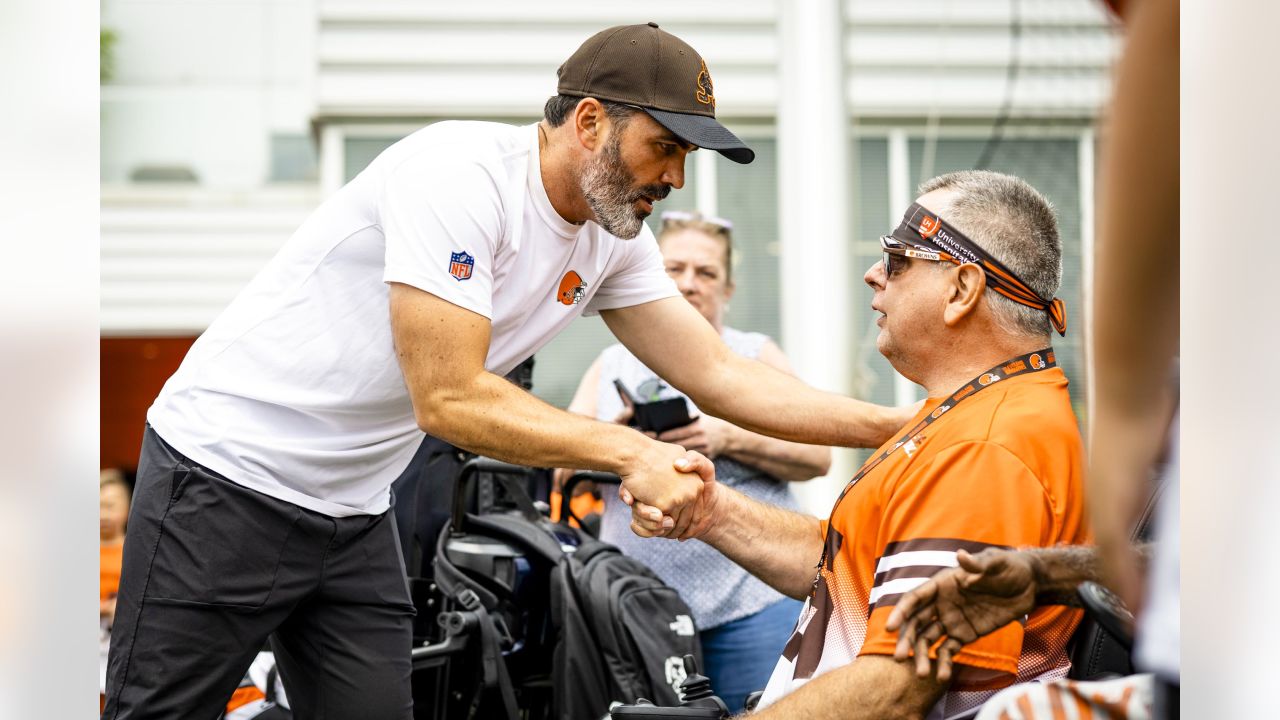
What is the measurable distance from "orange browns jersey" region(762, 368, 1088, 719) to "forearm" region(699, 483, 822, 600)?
339 mm

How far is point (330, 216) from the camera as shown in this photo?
2.57 meters

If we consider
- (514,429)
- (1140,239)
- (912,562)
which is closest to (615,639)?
(514,429)

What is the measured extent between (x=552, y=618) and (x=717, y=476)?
643 mm

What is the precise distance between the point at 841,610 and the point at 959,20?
5145mm

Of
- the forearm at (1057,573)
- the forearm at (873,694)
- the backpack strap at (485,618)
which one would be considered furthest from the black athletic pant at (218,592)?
the forearm at (1057,573)

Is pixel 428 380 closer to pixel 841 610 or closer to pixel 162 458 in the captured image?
pixel 162 458

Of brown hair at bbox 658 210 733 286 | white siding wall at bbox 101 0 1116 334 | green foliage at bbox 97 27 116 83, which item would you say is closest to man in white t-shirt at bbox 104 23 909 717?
brown hair at bbox 658 210 733 286

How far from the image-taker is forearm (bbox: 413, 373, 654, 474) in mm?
2299

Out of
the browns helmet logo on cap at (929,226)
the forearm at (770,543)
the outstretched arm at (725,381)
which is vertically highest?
the browns helmet logo on cap at (929,226)

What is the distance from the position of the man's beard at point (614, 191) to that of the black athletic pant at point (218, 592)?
870 millimetres

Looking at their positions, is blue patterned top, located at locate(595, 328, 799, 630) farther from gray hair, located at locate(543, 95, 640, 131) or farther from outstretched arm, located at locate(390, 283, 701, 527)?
outstretched arm, located at locate(390, 283, 701, 527)

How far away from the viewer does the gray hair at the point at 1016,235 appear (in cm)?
224

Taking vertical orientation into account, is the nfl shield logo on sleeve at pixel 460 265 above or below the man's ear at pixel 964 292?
above

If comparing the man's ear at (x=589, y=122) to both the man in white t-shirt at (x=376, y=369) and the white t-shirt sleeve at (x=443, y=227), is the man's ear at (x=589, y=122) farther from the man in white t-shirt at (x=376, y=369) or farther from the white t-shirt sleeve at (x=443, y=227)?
the white t-shirt sleeve at (x=443, y=227)
